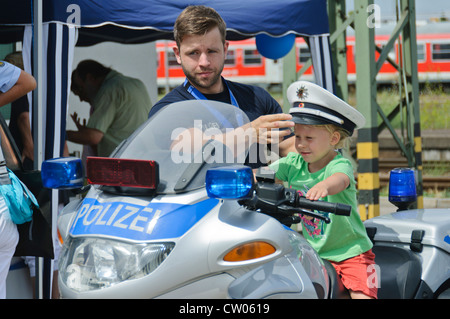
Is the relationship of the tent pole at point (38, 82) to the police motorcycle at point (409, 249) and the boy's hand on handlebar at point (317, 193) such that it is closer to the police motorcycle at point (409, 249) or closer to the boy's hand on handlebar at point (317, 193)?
the police motorcycle at point (409, 249)

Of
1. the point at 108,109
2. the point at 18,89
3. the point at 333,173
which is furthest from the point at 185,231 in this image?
the point at 108,109

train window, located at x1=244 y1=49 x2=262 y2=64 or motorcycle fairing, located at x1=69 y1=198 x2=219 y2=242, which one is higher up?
train window, located at x1=244 y1=49 x2=262 y2=64

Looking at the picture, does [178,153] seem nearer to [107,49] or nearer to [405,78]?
[107,49]

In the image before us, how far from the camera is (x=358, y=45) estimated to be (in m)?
8.14

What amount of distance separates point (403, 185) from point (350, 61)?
1870 cm

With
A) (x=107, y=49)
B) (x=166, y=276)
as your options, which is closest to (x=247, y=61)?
(x=107, y=49)

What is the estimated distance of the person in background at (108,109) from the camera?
5.98 metres

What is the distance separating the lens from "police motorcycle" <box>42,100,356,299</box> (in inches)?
68.1

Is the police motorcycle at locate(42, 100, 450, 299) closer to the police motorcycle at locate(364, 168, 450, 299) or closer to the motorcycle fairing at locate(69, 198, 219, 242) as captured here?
the motorcycle fairing at locate(69, 198, 219, 242)

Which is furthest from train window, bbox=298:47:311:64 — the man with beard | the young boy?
the young boy

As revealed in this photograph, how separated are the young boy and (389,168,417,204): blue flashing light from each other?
1.81 feet

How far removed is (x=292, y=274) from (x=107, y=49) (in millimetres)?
6379

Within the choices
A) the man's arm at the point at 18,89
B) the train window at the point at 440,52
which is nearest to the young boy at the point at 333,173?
the man's arm at the point at 18,89

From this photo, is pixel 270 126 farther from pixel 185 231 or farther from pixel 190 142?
pixel 185 231
